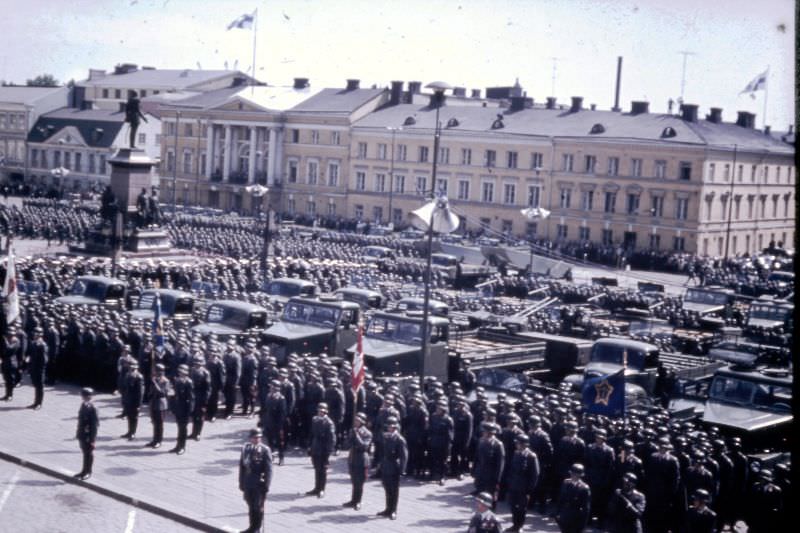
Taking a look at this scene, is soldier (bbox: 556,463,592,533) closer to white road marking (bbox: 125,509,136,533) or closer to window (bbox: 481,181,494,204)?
white road marking (bbox: 125,509,136,533)

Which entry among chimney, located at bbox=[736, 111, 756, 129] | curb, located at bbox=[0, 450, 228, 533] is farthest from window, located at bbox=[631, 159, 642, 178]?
curb, located at bbox=[0, 450, 228, 533]

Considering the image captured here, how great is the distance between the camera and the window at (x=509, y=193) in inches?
2657

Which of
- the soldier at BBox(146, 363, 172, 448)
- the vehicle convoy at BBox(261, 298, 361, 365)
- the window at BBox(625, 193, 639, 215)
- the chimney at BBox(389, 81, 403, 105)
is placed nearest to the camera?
the soldier at BBox(146, 363, 172, 448)

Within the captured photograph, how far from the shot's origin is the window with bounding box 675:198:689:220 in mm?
60438

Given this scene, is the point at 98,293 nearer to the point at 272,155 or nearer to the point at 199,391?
the point at 199,391

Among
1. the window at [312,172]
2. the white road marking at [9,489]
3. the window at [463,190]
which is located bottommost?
the white road marking at [9,489]

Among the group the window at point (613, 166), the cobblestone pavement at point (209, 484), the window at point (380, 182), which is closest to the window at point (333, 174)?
the window at point (380, 182)

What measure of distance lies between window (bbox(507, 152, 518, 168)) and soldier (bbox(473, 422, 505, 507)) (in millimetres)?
53389

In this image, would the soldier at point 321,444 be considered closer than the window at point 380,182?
Yes

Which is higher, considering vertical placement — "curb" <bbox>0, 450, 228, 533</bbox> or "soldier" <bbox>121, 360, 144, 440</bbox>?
"soldier" <bbox>121, 360, 144, 440</bbox>

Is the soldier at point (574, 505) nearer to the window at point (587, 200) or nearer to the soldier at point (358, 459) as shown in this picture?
the soldier at point (358, 459)

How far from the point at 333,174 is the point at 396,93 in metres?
7.98

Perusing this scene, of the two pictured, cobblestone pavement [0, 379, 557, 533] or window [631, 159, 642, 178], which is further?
window [631, 159, 642, 178]

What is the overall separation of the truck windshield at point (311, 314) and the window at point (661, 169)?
4126 centimetres
